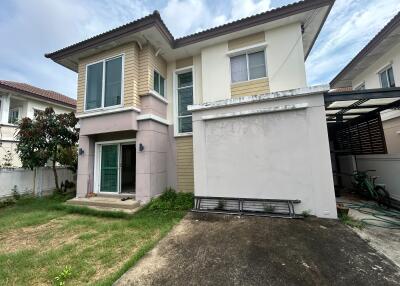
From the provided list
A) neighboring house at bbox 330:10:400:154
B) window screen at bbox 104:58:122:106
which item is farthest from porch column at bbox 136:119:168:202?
neighboring house at bbox 330:10:400:154

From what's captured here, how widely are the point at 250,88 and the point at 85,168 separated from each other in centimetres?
706

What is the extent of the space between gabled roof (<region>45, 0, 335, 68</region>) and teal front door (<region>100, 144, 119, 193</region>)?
3.99 m

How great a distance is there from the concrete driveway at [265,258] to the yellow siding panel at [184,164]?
2.96m

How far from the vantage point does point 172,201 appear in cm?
630

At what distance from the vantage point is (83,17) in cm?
739

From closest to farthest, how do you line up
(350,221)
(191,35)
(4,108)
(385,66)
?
(350,221) < (191,35) < (385,66) < (4,108)

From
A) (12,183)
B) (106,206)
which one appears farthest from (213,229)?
(12,183)

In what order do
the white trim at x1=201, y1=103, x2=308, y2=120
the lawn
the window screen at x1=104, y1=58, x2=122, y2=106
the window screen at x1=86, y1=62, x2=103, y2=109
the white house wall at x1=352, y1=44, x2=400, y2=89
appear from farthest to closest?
the white house wall at x1=352, y1=44, x2=400, y2=89 < the window screen at x1=86, y1=62, x2=103, y2=109 < the window screen at x1=104, y1=58, x2=122, y2=106 < the white trim at x1=201, y1=103, x2=308, y2=120 < the lawn

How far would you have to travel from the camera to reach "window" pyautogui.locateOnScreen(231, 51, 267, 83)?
6684mm

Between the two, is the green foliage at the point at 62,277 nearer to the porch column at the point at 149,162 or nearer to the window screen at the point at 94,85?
the porch column at the point at 149,162

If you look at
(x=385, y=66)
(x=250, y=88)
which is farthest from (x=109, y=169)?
(x=385, y=66)

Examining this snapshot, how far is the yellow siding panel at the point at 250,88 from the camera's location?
6457mm

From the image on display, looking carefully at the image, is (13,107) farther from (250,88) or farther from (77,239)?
(250,88)

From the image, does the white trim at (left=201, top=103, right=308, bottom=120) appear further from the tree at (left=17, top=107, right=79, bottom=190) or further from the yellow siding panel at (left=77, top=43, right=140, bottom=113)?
the tree at (left=17, top=107, right=79, bottom=190)
